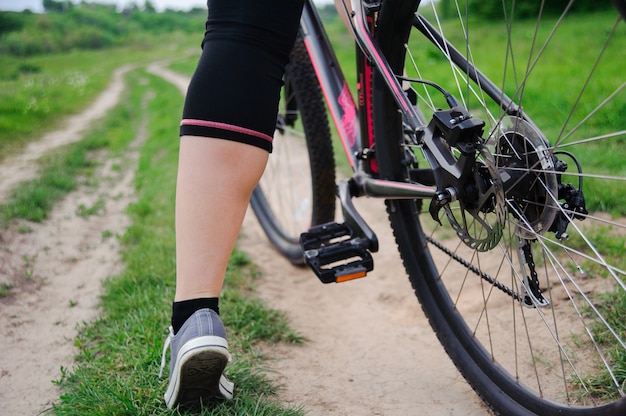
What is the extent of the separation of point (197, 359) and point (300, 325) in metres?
0.86

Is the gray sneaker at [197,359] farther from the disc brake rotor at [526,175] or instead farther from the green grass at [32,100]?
the green grass at [32,100]

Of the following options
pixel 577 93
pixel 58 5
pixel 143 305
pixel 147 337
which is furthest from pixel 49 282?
pixel 58 5

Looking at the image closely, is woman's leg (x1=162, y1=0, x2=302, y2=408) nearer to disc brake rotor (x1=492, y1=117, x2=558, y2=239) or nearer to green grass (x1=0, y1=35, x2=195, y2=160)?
disc brake rotor (x1=492, y1=117, x2=558, y2=239)

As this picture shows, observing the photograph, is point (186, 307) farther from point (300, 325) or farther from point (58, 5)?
point (58, 5)

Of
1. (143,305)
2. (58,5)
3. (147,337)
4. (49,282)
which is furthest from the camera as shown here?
(58,5)

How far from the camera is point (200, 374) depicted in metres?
1.33

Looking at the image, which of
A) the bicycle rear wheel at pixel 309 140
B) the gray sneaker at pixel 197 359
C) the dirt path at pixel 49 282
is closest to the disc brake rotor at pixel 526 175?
the gray sneaker at pixel 197 359

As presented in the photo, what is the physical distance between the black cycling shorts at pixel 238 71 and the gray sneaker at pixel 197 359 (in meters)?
0.43

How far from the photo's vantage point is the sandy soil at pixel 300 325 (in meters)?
1.60

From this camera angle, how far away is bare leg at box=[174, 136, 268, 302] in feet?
4.14

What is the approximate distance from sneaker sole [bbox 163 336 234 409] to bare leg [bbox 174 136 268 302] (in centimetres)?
13

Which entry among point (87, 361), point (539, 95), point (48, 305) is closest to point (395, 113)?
point (87, 361)

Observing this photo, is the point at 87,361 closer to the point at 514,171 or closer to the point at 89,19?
the point at 514,171

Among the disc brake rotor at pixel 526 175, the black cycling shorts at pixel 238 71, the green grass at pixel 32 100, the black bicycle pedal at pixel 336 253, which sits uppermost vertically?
the black cycling shorts at pixel 238 71
